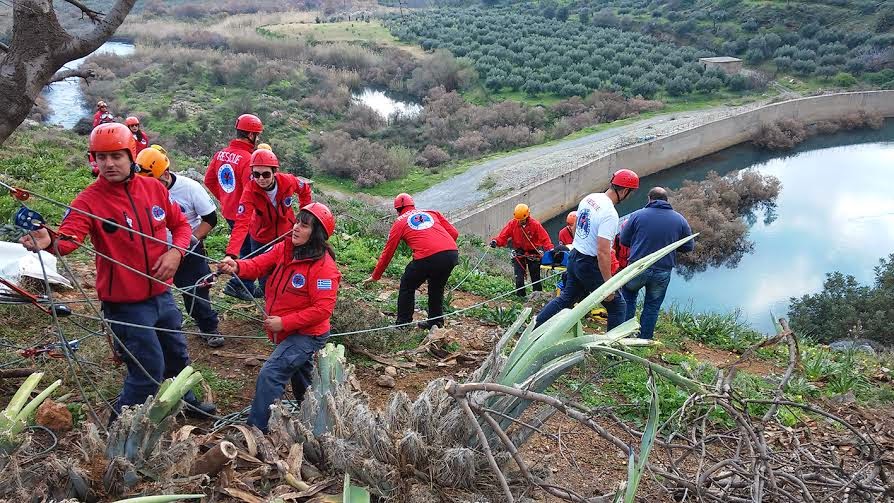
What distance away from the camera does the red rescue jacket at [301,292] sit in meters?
3.95

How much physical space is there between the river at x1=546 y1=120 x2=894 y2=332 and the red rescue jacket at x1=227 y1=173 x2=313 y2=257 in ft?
27.6

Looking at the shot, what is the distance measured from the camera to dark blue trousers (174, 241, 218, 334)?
5.11m

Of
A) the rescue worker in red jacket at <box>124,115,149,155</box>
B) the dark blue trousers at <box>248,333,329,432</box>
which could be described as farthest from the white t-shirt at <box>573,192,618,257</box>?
the rescue worker in red jacket at <box>124,115,149,155</box>

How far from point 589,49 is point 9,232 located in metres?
44.3

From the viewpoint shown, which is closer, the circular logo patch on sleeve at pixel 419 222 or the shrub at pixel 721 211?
the circular logo patch on sleeve at pixel 419 222

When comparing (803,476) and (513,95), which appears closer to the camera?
(803,476)

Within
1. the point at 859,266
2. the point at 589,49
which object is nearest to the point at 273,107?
the point at 589,49

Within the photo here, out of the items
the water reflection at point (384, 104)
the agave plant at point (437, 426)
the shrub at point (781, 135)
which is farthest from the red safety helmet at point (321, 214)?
the shrub at point (781, 135)

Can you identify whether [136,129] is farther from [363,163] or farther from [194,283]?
[363,163]

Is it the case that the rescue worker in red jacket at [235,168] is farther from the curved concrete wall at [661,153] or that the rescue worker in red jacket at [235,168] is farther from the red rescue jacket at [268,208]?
the curved concrete wall at [661,153]

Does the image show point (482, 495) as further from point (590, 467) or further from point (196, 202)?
point (196, 202)

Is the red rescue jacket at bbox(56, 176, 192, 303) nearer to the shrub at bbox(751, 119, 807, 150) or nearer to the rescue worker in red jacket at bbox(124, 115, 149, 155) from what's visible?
the rescue worker in red jacket at bbox(124, 115, 149, 155)

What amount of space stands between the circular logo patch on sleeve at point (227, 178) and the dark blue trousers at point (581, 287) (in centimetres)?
304

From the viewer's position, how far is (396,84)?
43188 mm
